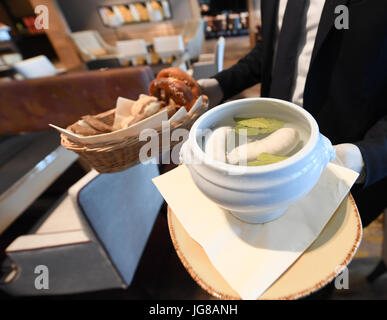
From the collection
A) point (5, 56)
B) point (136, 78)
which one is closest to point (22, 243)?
point (136, 78)

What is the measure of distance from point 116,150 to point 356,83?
73 cm

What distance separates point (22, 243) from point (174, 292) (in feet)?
2.61

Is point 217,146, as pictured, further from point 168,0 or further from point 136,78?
point 168,0

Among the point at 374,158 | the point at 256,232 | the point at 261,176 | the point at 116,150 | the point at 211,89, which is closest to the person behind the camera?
the point at 261,176

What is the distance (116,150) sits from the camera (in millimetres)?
646

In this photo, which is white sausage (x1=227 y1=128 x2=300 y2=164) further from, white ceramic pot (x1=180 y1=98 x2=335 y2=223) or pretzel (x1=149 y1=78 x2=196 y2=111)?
pretzel (x1=149 y1=78 x2=196 y2=111)

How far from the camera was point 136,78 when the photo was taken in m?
1.84

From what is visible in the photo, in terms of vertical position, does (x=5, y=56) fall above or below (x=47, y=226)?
above

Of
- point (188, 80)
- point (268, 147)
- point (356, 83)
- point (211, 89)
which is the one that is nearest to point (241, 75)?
point (211, 89)

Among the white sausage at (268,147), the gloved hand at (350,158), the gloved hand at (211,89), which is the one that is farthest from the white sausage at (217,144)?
the gloved hand at (211,89)

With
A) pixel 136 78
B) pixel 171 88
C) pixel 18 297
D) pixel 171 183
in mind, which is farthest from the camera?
pixel 136 78

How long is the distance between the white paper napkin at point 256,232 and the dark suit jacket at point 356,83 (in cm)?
16

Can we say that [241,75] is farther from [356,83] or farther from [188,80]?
[356,83]

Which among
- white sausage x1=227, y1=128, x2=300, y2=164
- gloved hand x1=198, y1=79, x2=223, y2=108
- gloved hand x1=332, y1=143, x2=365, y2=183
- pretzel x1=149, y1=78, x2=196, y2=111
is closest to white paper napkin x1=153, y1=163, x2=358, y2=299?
gloved hand x1=332, y1=143, x2=365, y2=183
